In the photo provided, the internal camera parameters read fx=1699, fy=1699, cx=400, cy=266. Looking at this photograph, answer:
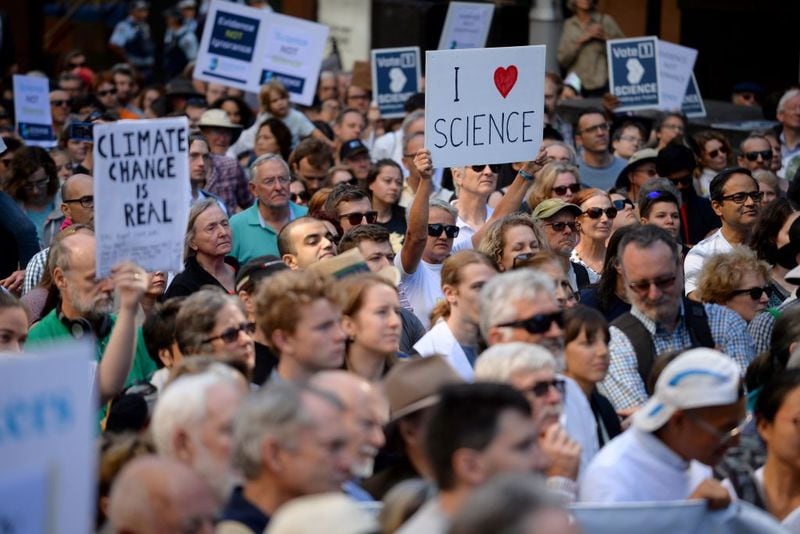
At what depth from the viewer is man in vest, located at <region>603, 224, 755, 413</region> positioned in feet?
24.3

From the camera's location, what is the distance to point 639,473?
5.55m

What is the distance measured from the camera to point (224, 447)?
5.15 meters

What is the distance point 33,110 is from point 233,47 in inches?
77.8

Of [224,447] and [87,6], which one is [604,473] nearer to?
[224,447]

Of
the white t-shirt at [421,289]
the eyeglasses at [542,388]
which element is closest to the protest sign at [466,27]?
the white t-shirt at [421,289]

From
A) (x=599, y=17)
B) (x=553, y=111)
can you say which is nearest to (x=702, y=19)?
(x=599, y=17)

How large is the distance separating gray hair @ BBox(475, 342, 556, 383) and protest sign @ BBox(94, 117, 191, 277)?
2.07 m

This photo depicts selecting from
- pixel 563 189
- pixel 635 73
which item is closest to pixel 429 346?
pixel 563 189

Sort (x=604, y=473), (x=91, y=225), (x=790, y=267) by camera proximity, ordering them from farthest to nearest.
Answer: (x=91, y=225) → (x=790, y=267) → (x=604, y=473)

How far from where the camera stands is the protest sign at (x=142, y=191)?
736cm

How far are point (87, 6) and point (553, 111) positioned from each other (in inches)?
650

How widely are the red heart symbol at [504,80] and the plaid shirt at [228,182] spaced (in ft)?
13.1

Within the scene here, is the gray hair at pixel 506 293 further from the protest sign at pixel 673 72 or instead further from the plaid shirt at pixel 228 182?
the protest sign at pixel 673 72

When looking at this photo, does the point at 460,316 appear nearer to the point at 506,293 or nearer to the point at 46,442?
the point at 506,293
